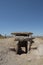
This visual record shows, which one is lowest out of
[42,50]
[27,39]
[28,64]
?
[28,64]

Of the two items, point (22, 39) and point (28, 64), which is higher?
point (22, 39)

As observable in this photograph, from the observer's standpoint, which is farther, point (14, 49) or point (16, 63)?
point (14, 49)

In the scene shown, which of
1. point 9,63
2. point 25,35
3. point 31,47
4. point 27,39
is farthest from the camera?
point 25,35

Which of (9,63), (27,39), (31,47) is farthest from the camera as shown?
(27,39)

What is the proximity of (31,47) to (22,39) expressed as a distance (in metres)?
2.31

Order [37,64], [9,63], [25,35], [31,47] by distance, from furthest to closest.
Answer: [25,35]
[31,47]
[9,63]
[37,64]

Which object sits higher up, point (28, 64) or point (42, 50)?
point (42, 50)

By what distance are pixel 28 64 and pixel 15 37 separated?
27.8 ft

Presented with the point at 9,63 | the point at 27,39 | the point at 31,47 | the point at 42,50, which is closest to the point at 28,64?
the point at 9,63

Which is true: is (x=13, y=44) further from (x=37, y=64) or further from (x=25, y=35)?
(x=37, y=64)

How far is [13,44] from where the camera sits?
786 inches

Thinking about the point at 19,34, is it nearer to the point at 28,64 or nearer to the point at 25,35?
the point at 25,35

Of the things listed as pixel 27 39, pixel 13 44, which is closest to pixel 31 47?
pixel 27 39

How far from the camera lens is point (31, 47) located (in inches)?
711
